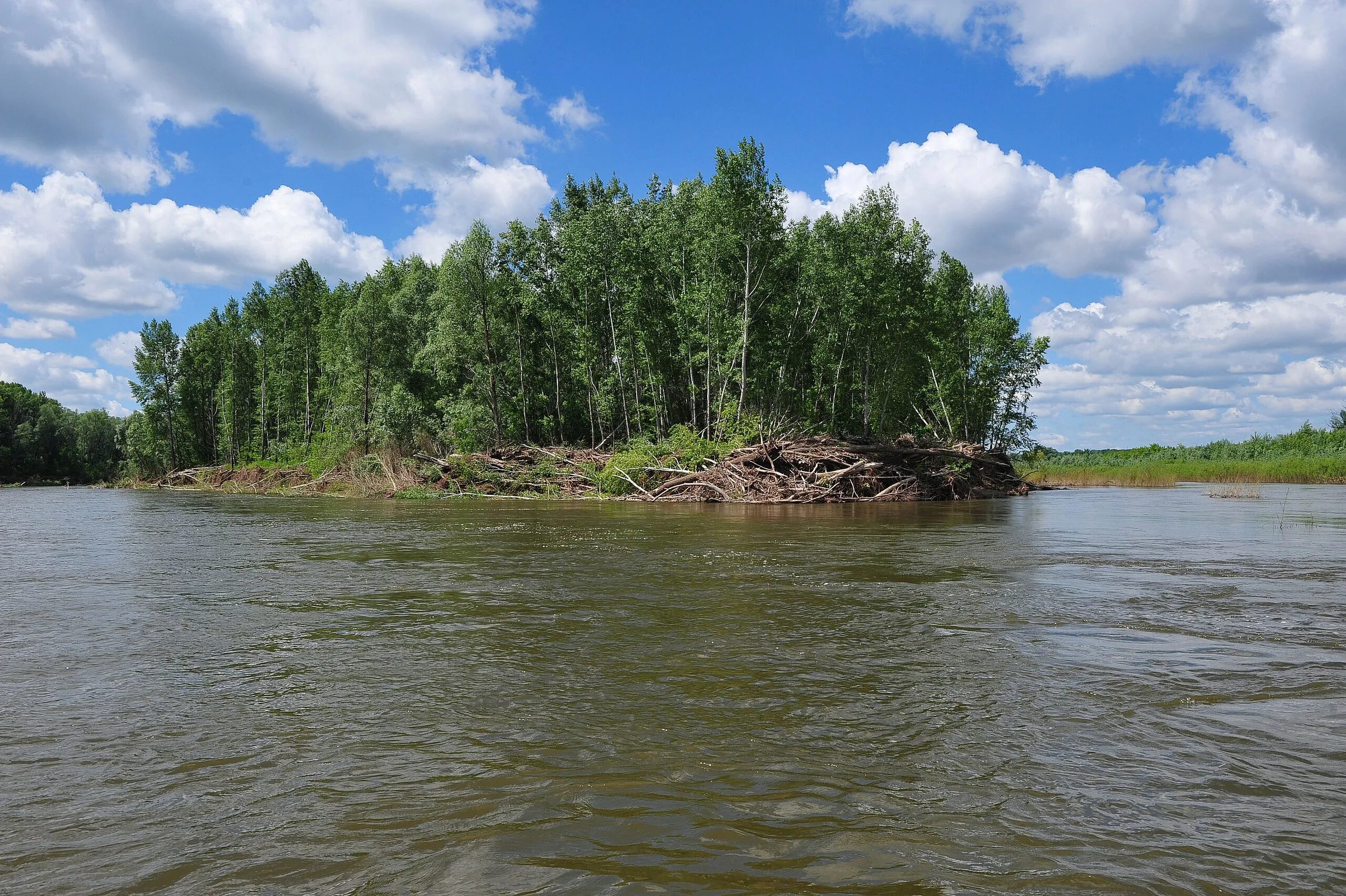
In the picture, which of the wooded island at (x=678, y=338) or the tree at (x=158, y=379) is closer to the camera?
the wooded island at (x=678, y=338)

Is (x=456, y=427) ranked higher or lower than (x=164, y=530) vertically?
higher

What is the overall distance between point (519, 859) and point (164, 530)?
19949 millimetres

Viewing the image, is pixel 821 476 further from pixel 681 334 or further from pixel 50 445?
pixel 50 445

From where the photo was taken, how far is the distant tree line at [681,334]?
123ft

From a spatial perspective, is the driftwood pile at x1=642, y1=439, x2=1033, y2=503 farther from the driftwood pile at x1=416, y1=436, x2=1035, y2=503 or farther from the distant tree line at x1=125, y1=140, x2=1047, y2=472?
the distant tree line at x1=125, y1=140, x2=1047, y2=472

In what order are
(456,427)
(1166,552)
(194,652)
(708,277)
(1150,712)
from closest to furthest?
(1150,712) → (194,652) → (1166,552) → (708,277) → (456,427)

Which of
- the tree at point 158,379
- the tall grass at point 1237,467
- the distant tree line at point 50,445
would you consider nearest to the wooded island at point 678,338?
the tall grass at point 1237,467

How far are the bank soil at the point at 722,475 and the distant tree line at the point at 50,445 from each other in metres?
67.1

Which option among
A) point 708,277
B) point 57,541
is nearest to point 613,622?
point 57,541

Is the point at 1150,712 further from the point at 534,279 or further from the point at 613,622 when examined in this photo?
the point at 534,279

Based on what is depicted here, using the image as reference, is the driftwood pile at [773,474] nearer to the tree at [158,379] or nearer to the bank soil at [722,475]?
the bank soil at [722,475]

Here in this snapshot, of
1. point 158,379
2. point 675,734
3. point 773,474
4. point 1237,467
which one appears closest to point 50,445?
point 158,379

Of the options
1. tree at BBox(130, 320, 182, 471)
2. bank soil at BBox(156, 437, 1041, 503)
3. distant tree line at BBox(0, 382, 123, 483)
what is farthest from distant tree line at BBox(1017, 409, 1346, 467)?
distant tree line at BBox(0, 382, 123, 483)

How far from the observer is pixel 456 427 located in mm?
43438
